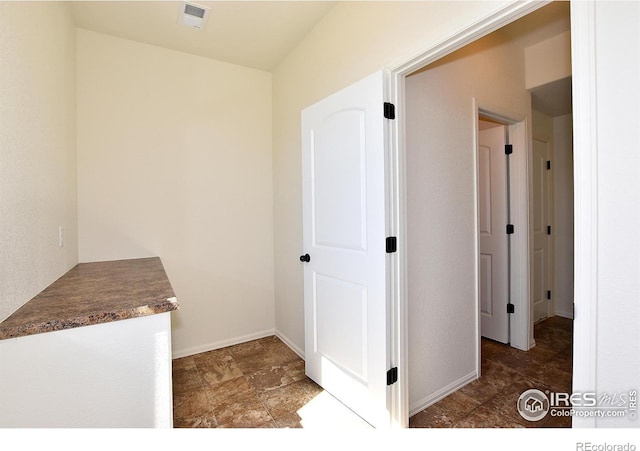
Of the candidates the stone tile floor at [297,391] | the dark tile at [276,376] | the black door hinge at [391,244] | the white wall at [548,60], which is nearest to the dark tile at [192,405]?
the stone tile floor at [297,391]

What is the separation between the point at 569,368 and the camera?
93.0 inches

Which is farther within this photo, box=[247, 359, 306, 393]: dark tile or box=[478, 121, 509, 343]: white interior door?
box=[478, 121, 509, 343]: white interior door

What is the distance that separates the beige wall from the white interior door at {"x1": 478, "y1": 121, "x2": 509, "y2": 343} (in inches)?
66.7

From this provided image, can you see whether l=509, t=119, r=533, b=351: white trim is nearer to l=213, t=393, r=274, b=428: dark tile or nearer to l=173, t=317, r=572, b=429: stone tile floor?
l=173, t=317, r=572, b=429: stone tile floor

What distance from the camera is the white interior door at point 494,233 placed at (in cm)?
281

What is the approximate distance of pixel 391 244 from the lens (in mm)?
1641

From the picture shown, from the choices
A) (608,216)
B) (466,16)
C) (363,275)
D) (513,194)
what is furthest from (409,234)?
(513,194)

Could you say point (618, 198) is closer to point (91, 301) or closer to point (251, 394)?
point (91, 301)

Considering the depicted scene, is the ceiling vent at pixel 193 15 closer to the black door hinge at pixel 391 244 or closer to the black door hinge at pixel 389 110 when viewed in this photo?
the black door hinge at pixel 389 110

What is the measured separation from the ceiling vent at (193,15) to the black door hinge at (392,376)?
2.61 meters

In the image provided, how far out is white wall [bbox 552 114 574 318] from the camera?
3518 millimetres

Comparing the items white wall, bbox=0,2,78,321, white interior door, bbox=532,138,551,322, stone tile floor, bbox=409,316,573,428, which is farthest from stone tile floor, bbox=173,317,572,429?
white wall, bbox=0,2,78,321

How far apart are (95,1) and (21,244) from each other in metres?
1.71
